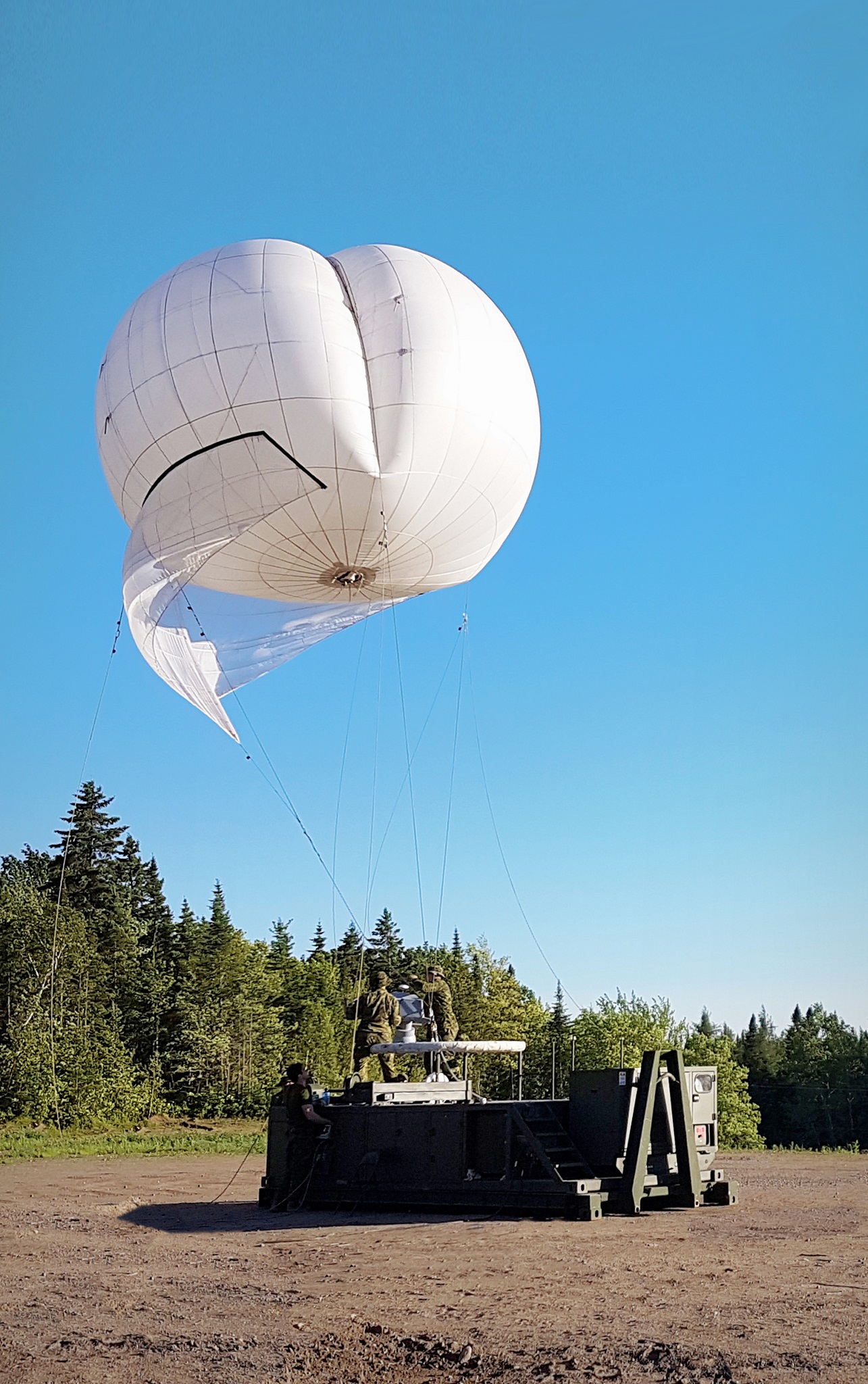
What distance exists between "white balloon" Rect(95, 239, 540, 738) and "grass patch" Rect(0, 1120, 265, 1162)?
34.3 feet

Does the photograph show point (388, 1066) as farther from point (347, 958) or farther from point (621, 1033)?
point (347, 958)

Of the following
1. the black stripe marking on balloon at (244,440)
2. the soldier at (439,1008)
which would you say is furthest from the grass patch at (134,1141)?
the black stripe marking on balloon at (244,440)

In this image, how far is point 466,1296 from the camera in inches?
267

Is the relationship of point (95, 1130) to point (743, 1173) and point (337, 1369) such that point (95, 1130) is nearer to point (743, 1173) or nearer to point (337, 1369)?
point (743, 1173)

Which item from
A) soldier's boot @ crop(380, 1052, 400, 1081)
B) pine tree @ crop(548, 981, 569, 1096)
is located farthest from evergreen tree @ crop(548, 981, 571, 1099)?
soldier's boot @ crop(380, 1052, 400, 1081)

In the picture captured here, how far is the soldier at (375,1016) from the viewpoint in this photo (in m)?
12.5

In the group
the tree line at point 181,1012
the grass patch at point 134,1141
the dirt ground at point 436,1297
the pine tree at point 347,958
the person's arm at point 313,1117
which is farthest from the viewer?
the pine tree at point 347,958

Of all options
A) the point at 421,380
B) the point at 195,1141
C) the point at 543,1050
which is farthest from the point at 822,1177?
the point at 543,1050

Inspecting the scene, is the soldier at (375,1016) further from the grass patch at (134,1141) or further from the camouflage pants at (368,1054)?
the grass patch at (134,1141)

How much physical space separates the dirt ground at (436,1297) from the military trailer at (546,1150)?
0.28m

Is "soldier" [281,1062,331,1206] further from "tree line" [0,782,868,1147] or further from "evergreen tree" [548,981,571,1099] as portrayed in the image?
"evergreen tree" [548,981,571,1099]

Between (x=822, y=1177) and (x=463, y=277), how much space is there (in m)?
10.8

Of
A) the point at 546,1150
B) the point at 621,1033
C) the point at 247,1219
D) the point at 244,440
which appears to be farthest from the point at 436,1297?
the point at 621,1033

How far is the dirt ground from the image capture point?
5.29 metres
